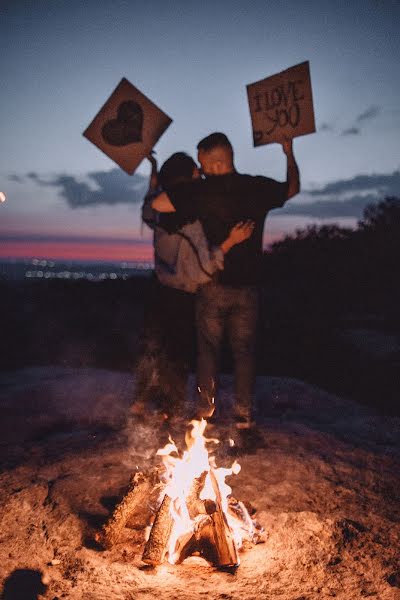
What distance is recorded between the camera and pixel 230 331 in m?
3.82

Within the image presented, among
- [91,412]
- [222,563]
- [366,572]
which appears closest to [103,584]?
[222,563]

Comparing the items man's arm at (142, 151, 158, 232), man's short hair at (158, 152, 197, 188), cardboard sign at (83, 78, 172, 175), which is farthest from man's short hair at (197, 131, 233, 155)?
cardboard sign at (83, 78, 172, 175)

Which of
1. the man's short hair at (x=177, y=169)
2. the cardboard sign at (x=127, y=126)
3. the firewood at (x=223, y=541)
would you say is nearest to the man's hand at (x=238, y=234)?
the man's short hair at (x=177, y=169)

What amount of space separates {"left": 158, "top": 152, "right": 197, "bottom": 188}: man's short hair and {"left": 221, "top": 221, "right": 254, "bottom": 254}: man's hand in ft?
→ 2.22

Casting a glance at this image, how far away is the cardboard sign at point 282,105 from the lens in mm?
3697

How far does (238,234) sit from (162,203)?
2.24ft

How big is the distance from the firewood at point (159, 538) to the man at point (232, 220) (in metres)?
1.37

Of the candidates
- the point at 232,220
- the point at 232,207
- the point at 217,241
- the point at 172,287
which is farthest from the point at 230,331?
the point at 232,207

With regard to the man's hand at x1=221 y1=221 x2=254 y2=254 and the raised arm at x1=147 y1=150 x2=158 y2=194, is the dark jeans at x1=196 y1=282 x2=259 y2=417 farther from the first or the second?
the raised arm at x1=147 y1=150 x2=158 y2=194

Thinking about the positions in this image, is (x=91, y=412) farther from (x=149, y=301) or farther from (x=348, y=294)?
(x=348, y=294)

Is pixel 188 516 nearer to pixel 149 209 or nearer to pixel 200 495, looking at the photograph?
pixel 200 495

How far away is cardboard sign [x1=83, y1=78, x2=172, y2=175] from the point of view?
4125 mm

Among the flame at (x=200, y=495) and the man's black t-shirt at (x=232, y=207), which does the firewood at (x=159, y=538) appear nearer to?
the flame at (x=200, y=495)

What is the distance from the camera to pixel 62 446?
4.02m
